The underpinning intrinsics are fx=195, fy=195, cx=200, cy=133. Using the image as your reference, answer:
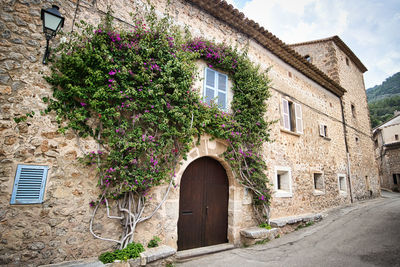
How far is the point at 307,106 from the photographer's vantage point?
848 centimetres

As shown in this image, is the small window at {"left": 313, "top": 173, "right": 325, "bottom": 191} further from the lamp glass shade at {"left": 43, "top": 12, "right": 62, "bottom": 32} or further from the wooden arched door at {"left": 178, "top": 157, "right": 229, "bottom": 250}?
the lamp glass shade at {"left": 43, "top": 12, "right": 62, "bottom": 32}

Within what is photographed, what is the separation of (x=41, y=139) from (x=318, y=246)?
19.9 feet

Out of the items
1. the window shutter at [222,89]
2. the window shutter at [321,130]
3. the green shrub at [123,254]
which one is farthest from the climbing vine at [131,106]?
the window shutter at [321,130]

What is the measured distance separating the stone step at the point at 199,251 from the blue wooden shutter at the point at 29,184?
273cm

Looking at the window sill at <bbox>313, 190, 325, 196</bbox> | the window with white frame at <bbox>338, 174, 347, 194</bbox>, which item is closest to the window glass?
the window sill at <bbox>313, 190, 325, 196</bbox>

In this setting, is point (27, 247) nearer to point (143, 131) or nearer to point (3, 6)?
point (143, 131)

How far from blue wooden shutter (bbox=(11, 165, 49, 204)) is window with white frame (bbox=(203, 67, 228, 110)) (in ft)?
11.9

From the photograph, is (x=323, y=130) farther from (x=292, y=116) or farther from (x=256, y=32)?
(x=256, y=32)

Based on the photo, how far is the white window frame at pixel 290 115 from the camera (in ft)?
23.6

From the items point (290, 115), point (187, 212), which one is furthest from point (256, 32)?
point (187, 212)

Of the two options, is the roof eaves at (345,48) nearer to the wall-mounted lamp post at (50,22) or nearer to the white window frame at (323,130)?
the white window frame at (323,130)

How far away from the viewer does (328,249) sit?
4.37m

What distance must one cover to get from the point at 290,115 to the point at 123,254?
7.21 metres

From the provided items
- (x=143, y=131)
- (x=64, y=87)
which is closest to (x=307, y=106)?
(x=143, y=131)
